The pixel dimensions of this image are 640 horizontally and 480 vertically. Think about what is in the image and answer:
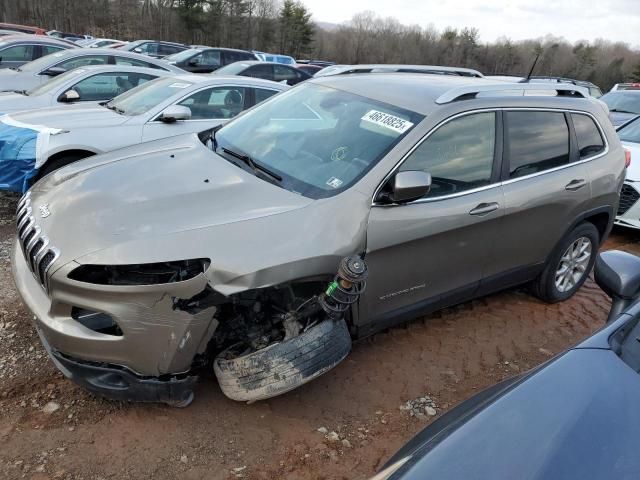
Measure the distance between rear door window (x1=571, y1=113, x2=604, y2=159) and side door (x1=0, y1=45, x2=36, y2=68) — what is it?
11365mm

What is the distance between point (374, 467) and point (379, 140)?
6.11 feet

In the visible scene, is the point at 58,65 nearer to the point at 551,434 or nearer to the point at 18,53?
the point at 18,53

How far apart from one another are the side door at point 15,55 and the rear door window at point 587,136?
11365 mm

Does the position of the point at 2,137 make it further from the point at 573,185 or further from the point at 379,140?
the point at 573,185

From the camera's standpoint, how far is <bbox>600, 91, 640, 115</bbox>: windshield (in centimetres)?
1091

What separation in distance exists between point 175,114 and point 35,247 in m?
3.28

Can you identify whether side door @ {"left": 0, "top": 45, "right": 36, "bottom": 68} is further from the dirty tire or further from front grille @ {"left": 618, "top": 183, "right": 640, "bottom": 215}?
front grille @ {"left": 618, "top": 183, "right": 640, "bottom": 215}

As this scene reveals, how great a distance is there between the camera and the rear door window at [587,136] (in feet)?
13.3

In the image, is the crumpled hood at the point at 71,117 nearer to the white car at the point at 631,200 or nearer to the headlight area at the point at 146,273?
the headlight area at the point at 146,273

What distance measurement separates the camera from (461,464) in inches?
58.2

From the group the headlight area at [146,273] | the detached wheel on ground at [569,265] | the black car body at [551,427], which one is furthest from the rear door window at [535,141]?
the headlight area at [146,273]

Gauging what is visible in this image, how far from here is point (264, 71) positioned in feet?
44.4

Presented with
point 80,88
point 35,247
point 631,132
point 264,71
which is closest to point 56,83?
point 80,88

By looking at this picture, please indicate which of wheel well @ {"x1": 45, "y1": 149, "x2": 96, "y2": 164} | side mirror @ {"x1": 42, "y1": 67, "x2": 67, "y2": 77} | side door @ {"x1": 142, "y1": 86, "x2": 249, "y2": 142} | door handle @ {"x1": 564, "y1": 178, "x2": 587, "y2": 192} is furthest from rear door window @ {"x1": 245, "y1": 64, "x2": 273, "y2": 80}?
door handle @ {"x1": 564, "y1": 178, "x2": 587, "y2": 192}
